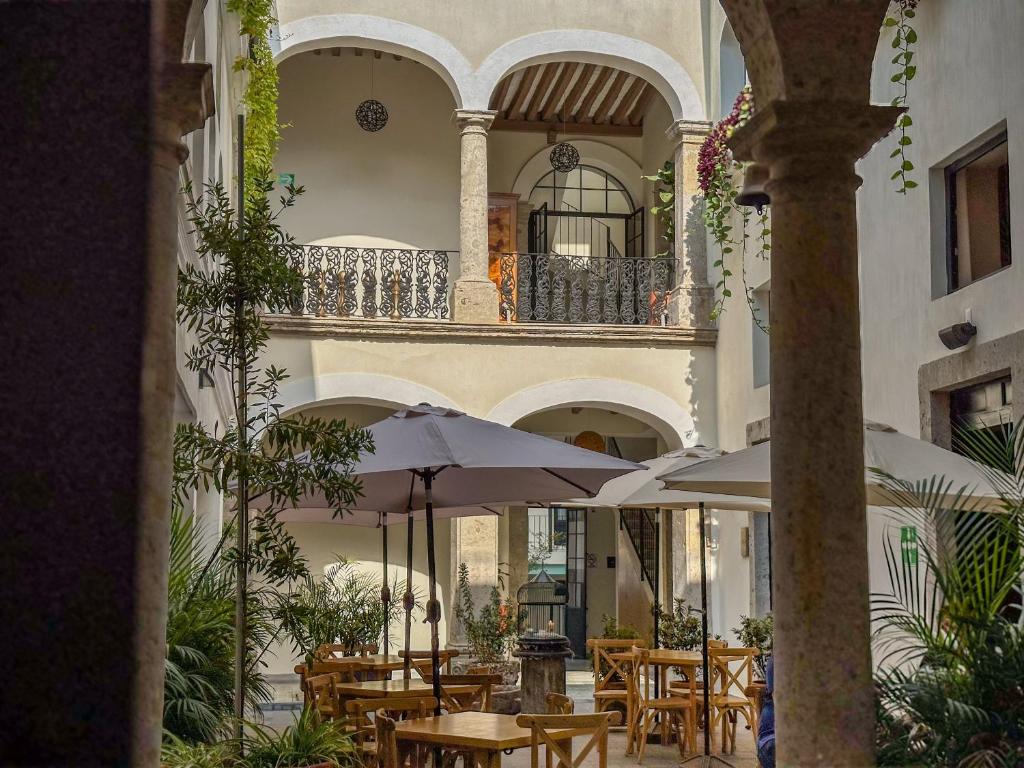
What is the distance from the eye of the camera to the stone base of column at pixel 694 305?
47.1 feet

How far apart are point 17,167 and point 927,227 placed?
24.0 feet

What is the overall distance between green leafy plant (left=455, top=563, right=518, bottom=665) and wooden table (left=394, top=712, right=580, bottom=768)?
6873 mm

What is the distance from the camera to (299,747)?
4816 millimetres

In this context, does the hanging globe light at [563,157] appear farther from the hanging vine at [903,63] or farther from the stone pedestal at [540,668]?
the stone pedestal at [540,668]

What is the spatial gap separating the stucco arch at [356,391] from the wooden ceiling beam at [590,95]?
4.85 meters

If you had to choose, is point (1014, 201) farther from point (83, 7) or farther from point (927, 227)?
point (83, 7)

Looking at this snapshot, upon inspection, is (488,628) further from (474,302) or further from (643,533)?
(643,533)

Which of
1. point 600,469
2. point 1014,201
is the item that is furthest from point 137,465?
point 1014,201

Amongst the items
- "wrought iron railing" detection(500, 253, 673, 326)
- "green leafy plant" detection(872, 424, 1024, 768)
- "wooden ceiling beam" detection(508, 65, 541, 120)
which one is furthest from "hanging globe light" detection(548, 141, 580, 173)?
"green leafy plant" detection(872, 424, 1024, 768)

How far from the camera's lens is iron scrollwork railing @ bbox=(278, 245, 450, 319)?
46.4 feet

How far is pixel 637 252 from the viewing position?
17547 mm

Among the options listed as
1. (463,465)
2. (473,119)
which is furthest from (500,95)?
(463,465)

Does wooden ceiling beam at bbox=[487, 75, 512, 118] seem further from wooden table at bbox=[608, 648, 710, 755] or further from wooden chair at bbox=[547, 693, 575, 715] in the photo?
wooden chair at bbox=[547, 693, 575, 715]

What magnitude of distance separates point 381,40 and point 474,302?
3013 mm
